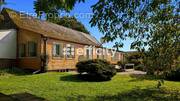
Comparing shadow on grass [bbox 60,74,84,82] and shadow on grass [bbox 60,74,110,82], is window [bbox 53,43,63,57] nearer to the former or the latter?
shadow on grass [bbox 60,74,84,82]

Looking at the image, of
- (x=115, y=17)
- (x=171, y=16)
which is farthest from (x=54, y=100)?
(x=171, y=16)

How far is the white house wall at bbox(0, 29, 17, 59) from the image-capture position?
29.5 meters

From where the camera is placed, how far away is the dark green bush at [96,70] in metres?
22.8

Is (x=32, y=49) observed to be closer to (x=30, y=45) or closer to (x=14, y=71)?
(x=30, y=45)

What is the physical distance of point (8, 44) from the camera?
30.2 m

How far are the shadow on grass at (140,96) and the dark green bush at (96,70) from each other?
431 cm

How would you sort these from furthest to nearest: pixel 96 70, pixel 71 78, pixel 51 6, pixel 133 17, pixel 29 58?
pixel 29 58, pixel 71 78, pixel 96 70, pixel 133 17, pixel 51 6

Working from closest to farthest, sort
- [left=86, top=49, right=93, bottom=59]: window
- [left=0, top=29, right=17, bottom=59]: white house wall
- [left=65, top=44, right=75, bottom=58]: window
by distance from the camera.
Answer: [left=0, top=29, right=17, bottom=59]: white house wall
[left=65, top=44, right=75, bottom=58]: window
[left=86, top=49, right=93, bottom=59]: window

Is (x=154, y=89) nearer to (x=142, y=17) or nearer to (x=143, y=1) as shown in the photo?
(x=142, y=17)

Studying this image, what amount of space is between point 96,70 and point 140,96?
268 inches

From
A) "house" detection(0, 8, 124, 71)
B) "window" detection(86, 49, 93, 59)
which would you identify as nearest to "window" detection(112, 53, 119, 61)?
"window" detection(86, 49, 93, 59)

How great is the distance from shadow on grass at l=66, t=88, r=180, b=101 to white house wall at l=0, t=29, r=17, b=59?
1454cm

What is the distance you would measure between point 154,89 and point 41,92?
669 cm

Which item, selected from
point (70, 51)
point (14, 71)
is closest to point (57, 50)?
point (70, 51)
